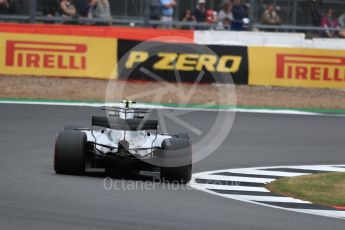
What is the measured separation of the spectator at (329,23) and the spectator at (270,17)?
4.09ft

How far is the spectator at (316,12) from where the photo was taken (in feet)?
85.1

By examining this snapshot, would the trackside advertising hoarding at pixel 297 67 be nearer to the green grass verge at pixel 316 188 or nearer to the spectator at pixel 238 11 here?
the spectator at pixel 238 11

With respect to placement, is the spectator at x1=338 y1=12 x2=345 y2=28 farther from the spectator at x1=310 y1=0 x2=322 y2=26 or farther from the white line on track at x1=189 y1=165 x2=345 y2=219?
the white line on track at x1=189 y1=165 x2=345 y2=219

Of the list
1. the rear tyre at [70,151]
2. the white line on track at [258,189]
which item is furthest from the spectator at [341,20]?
the rear tyre at [70,151]

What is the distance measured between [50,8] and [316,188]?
14564 millimetres

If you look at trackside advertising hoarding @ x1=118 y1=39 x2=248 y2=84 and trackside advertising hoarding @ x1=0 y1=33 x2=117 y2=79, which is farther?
trackside advertising hoarding @ x1=118 y1=39 x2=248 y2=84

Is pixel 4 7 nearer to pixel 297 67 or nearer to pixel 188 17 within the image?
pixel 188 17

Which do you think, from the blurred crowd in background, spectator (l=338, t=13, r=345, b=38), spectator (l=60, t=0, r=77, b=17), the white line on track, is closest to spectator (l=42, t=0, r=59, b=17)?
the blurred crowd in background

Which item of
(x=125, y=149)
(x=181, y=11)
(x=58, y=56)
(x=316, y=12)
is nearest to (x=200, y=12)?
(x=181, y=11)

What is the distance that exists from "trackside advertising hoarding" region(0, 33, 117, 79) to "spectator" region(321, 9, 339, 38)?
5924mm

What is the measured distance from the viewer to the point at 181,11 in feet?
85.8

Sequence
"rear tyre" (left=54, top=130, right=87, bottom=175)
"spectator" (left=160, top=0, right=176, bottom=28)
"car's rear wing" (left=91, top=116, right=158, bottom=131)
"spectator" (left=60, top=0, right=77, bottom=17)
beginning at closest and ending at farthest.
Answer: "rear tyre" (left=54, top=130, right=87, bottom=175)
"car's rear wing" (left=91, top=116, right=158, bottom=131)
"spectator" (left=60, top=0, right=77, bottom=17)
"spectator" (left=160, top=0, right=176, bottom=28)

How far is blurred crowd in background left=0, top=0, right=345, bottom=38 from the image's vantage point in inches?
996

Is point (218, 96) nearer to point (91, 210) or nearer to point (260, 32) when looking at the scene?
point (260, 32)
